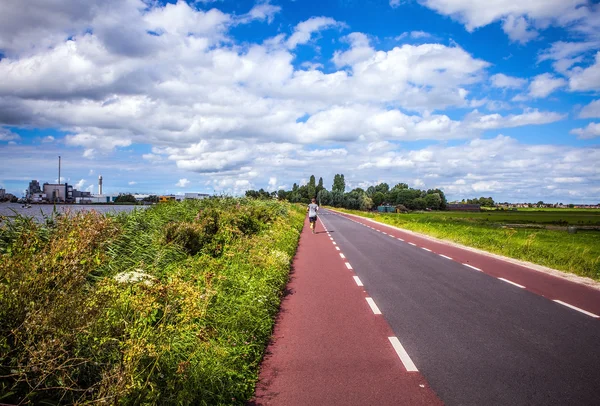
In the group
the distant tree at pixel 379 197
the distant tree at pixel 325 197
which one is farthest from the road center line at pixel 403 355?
the distant tree at pixel 379 197

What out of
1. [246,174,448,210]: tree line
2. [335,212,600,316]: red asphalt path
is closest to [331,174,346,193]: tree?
[246,174,448,210]: tree line

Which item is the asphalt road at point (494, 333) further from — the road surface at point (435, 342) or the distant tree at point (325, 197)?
the distant tree at point (325, 197)

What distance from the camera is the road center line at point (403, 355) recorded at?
454 centimetres

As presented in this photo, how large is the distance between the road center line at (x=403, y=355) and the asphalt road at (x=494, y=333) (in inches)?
3.0

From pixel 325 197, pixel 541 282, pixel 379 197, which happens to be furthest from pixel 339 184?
pixel 541 282

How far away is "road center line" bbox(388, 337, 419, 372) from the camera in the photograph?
4541mm

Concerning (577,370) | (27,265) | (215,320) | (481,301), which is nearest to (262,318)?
(215,320)

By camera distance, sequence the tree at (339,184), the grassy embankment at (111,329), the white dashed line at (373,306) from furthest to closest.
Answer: the tree at (339,184) < the white dashed line at (373,306) < the grassy embankment at (111,329)

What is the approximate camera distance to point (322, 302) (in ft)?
24.7

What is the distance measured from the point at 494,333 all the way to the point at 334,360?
2.73 m

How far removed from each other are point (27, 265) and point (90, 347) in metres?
0.89

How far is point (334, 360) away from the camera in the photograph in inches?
188

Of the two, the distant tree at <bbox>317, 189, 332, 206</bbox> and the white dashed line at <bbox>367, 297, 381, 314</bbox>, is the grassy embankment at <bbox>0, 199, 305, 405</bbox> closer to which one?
the white dashed line at <bbox>367, 297, 381, 314</bbox>

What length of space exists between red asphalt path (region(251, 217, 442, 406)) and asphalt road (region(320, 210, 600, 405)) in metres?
0.32
